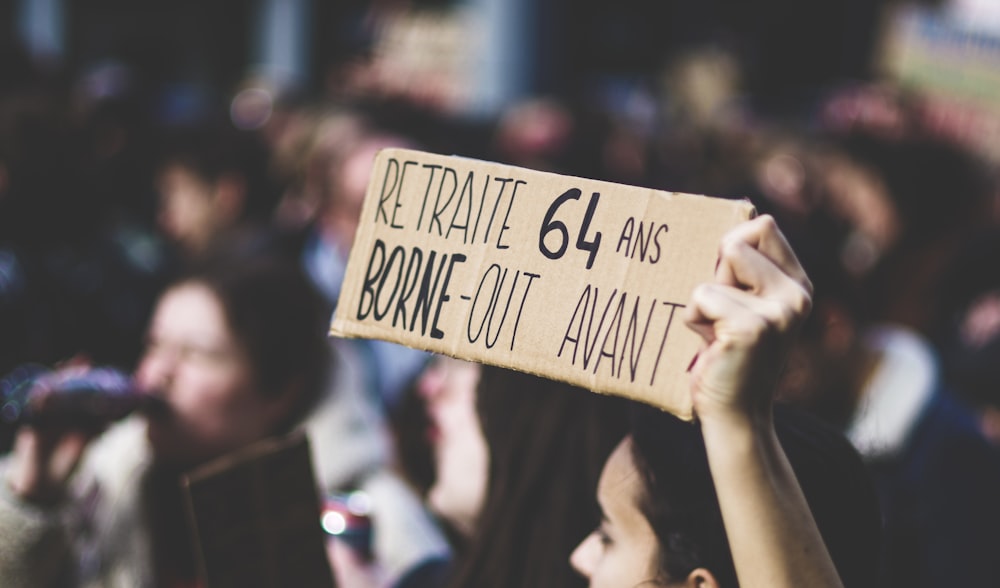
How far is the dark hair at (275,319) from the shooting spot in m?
2.43

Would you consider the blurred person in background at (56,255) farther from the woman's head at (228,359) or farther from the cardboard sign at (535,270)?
the cardboard sign at (535,270)

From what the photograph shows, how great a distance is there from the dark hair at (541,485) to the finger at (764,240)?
51 cm

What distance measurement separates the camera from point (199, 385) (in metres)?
2.30

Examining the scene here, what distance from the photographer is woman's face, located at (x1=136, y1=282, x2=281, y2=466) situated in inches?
89.5

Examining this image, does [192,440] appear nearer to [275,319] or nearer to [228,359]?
[228,359]

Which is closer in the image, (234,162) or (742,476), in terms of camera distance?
(742,476)

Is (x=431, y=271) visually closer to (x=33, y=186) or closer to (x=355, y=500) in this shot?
(x=355, y=500)

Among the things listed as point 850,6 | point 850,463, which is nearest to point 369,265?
point 850,463

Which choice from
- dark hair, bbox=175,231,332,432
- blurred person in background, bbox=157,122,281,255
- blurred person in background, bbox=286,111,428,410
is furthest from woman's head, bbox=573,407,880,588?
blurred person in background, bbox=157,122,281,255

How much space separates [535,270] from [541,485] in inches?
20.5

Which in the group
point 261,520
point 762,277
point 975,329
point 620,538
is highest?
point 762,277

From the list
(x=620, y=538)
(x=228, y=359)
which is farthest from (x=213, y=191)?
(x=620, y=538)

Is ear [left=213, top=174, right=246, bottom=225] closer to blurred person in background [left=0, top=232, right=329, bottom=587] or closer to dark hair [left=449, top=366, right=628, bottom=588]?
blurred person in background [left=0, top=232, right=329, bottom=587]

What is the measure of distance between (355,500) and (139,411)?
1.64 feet
